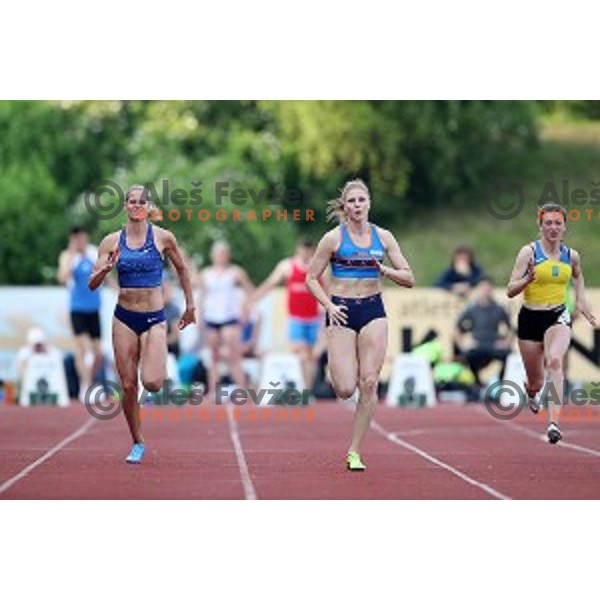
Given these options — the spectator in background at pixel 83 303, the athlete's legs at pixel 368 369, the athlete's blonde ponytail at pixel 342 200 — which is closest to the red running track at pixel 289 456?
the athlete's legs at pixel 368 369

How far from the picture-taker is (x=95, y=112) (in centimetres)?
3678

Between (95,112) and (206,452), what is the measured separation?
21931 mm

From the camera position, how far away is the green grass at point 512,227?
3766 cm

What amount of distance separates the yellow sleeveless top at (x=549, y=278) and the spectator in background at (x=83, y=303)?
855 centimetres

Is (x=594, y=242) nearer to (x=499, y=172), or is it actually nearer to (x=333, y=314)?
(x=499, y=172)

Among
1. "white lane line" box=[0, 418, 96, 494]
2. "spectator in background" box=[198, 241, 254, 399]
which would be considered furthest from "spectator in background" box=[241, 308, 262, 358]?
"white lane line" box=[0, 418, 96, 494]

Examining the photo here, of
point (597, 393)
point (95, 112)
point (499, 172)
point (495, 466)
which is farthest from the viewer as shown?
point (499, 172)

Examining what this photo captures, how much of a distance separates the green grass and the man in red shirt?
526 inches

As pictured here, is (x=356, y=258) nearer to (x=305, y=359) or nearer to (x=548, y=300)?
(x=548, y=300)

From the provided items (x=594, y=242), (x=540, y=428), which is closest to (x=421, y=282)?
(x=594, y=242)

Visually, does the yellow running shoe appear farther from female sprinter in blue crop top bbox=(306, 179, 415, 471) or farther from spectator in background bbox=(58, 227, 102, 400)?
spectator in background bbox=(58, 227, 102, 400)

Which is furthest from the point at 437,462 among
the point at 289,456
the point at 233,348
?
the point at 233,348

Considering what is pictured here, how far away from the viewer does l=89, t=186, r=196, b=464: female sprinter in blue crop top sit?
44.7 ft

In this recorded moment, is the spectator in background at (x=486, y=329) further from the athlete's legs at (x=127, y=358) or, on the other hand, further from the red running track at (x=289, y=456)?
the athlete's legs at (x=127, y=358)
